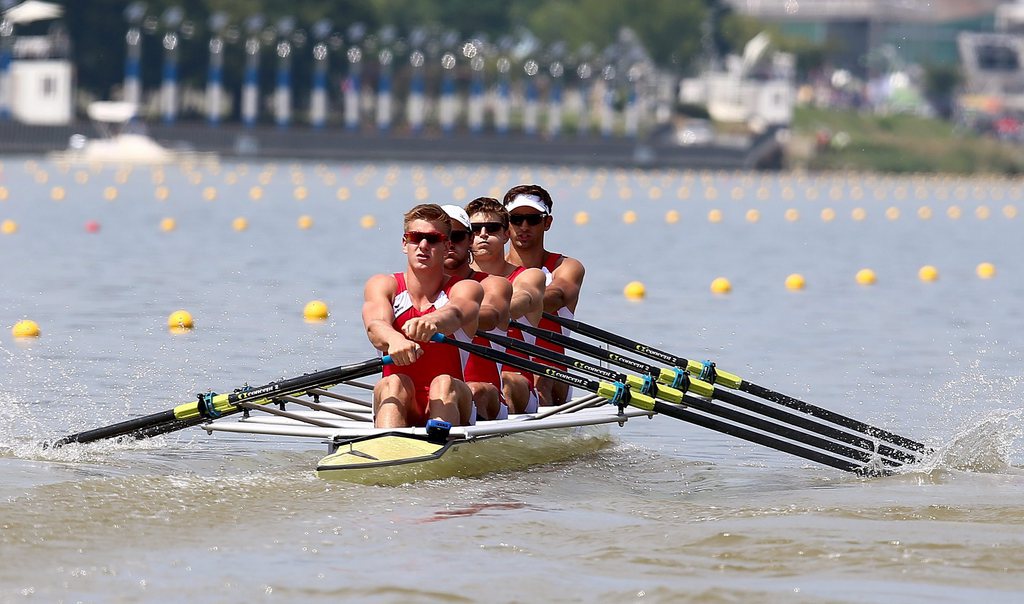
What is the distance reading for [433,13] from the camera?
121250 mm

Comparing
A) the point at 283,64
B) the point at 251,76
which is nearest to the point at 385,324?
the point at 251,76

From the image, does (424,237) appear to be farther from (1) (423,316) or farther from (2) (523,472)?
(2) (523,472)

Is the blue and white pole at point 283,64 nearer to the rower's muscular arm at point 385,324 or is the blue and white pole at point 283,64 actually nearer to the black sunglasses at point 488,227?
the black sunglasses at point 488,227

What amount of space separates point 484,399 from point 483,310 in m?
0.59

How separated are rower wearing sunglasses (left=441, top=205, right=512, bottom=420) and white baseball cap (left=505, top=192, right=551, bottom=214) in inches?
33.9

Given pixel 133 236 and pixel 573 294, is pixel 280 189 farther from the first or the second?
pixel 573 294

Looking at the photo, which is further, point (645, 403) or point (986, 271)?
point (986, 271)

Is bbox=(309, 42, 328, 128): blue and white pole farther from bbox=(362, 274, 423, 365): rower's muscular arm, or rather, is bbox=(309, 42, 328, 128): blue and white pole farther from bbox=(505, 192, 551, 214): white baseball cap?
bbox=(362, 274, 423, 365): rower's muscular arm

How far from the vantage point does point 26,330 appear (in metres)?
16.2

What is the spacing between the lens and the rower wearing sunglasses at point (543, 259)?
1170cm

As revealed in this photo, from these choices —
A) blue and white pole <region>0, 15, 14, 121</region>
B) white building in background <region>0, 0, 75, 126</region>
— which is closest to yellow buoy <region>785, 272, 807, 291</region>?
blue and white pole <region>0, 15, 14, 121</region>

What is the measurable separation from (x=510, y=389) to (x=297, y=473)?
66.8 inches

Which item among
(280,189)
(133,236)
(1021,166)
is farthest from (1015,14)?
(133,236)

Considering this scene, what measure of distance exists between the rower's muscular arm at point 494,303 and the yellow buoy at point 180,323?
6.78 m
